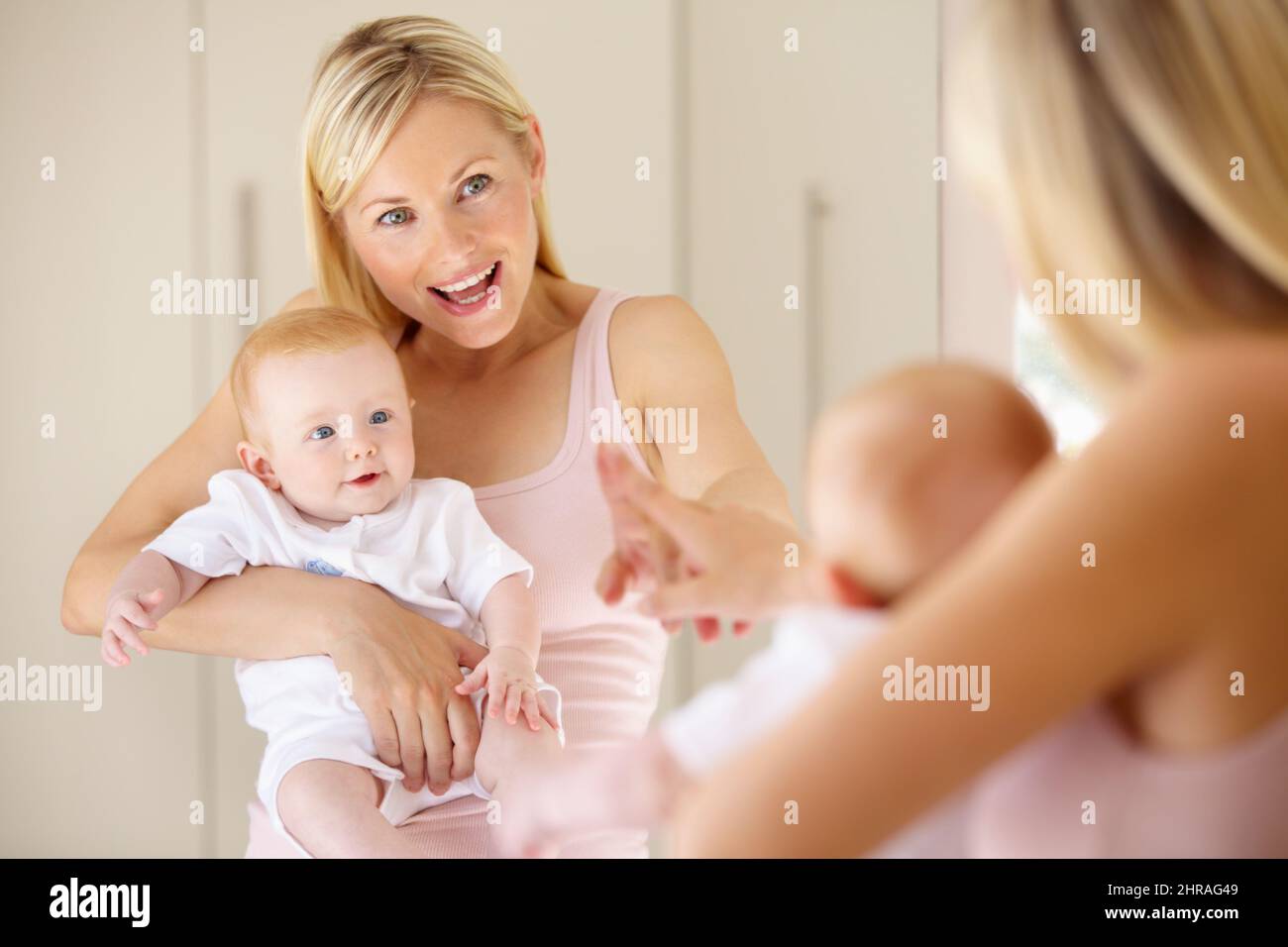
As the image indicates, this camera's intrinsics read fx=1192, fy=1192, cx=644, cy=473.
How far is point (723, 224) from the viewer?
7.12ft

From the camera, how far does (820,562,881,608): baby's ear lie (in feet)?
1.91

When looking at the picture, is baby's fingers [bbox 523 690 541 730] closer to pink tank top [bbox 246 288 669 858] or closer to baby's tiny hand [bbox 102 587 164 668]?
pink tank top [bbox 246 288 669 858]

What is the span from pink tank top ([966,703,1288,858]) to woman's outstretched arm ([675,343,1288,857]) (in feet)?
0.22

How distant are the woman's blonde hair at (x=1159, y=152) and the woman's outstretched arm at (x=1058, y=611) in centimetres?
9

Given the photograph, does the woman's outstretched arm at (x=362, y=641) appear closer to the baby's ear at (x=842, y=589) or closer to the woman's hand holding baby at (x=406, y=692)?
the woman's hand holding baby at (x=406, y=692)

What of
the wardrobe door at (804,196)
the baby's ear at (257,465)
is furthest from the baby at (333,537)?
the wardrobe door at (804,196)

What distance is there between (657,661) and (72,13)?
150cm

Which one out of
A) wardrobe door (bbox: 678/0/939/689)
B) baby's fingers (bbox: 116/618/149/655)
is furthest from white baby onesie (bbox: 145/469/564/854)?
wardrobe door (bbox: 678/0/939/689)

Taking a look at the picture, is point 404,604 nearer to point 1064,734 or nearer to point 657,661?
point 657,661

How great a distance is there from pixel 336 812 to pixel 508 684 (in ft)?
0.65

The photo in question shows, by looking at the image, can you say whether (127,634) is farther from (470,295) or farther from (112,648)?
(470,295)

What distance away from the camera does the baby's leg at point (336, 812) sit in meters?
1.10
